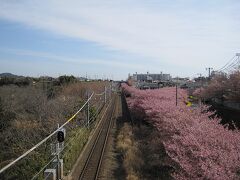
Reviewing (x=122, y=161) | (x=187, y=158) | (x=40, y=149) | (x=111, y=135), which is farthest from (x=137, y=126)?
(x=187, y=158)

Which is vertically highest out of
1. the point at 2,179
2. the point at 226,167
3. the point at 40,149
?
the point at 226,167

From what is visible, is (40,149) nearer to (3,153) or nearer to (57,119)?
(57,119)

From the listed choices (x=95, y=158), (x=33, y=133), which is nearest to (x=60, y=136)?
(x=95, y=158)

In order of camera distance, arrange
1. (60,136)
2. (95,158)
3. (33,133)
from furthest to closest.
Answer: (33,133), (95,158), (60,136)

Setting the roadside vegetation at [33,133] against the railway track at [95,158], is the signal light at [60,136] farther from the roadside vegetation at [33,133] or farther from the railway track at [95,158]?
the railway track at [95,158]

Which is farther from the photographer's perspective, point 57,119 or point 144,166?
point 57,119

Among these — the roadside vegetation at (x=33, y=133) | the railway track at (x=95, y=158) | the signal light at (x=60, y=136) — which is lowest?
the railway track at (x=95, y=158)

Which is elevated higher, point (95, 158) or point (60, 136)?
point (60, 136)

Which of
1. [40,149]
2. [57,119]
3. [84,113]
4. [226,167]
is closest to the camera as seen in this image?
[226,167]

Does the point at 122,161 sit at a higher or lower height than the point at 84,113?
lower

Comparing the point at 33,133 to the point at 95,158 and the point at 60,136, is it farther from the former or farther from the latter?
the point at 60,136

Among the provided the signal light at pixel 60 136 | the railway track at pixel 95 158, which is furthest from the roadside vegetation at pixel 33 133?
the signal light at pixel 60 136

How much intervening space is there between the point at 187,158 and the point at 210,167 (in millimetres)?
2008

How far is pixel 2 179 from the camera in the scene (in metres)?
18.1
